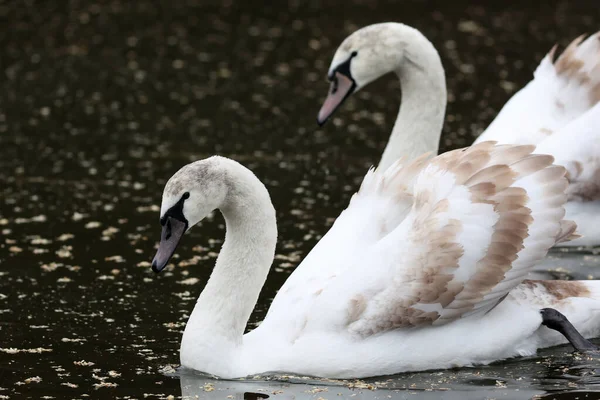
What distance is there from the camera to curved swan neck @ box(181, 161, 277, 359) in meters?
7.61

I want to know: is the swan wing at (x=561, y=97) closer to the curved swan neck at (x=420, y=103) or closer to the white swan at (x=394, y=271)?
the curved swan neck at (x=420, y=103)

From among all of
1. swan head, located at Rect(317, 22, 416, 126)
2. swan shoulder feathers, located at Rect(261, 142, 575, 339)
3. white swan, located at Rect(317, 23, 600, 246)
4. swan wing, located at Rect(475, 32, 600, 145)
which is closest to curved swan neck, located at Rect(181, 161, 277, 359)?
swan shoulder feathers, located at Rect(261, 142, 575, 339)

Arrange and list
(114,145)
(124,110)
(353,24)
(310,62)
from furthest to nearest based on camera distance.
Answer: (353,24), (310,62), (124,110), (114,145)

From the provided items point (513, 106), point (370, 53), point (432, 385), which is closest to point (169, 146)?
point (370, 53)

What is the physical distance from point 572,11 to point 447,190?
1392 cm

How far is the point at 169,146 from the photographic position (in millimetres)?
13945

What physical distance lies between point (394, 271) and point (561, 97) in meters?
4.15

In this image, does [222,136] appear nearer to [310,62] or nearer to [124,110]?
[124,110]

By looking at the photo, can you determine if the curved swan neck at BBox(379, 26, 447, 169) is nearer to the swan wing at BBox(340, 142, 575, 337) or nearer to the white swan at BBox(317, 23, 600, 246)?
the white swan at BBox(317, 23, 600, 246)

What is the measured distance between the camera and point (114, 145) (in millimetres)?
13953

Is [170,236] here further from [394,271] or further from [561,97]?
[561,97]

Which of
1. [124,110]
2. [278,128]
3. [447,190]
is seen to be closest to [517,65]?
[278,128]

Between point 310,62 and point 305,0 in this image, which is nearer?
point 310,62

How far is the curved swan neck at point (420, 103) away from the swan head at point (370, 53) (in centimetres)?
6
